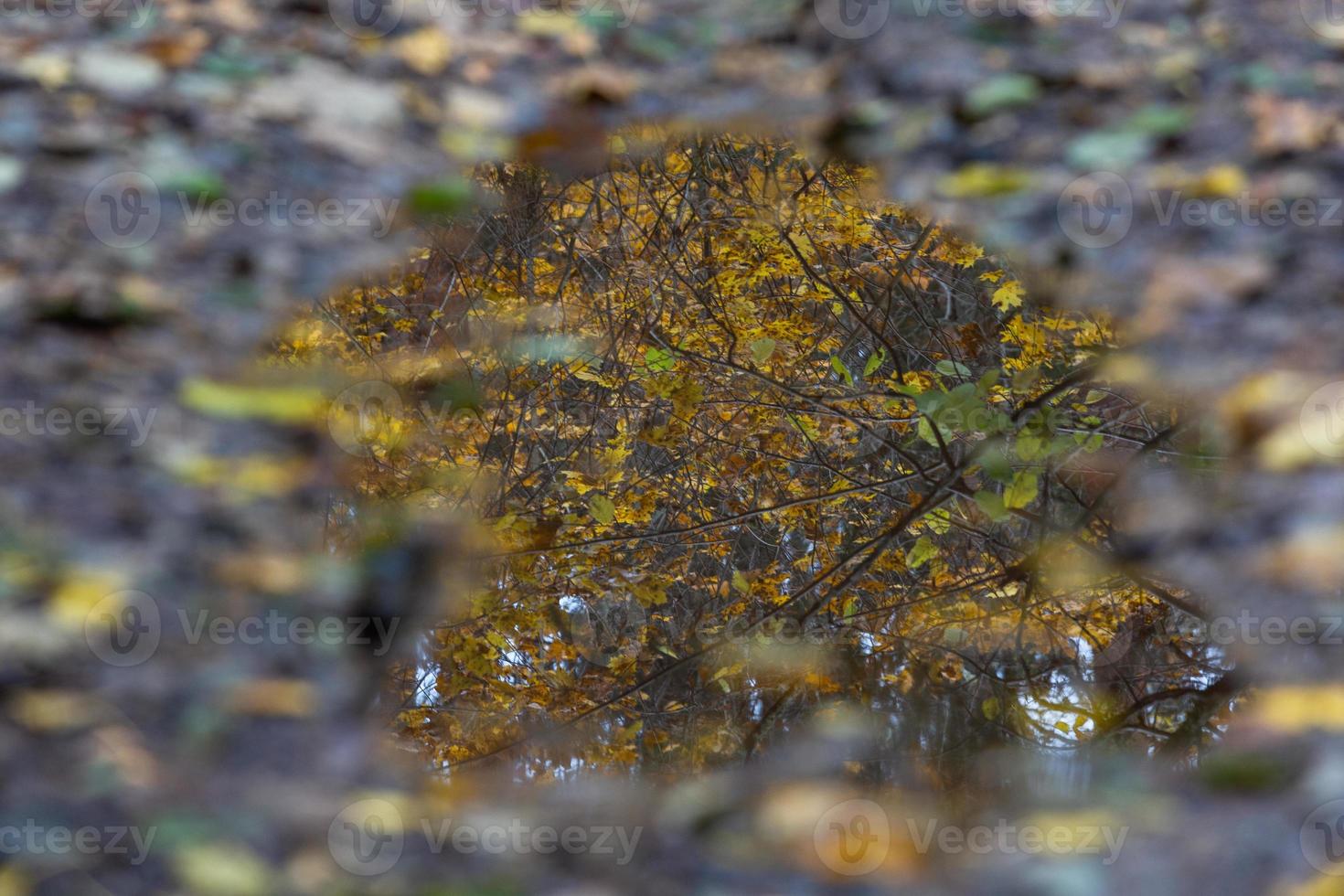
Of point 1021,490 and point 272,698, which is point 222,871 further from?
point 1021,490

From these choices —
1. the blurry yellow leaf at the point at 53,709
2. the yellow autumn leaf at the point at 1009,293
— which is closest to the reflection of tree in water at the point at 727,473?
the yellow autumn leaf at the point at 1009,293

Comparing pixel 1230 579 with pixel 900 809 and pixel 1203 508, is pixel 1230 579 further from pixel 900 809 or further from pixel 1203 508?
pixel 900 809

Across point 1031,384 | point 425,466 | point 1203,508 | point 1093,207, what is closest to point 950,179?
point 1093,207

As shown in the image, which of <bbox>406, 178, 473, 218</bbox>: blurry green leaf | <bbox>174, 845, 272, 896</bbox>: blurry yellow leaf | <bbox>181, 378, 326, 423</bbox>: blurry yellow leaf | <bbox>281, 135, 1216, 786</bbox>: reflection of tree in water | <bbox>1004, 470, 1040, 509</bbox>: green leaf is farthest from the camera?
<bbox>281, 135, 1216, 786</bbox>: reflection of tree in water

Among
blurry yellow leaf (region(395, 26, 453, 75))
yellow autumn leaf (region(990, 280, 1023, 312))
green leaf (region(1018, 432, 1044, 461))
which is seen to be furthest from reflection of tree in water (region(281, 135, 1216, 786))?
blurry yellow leaf (region(395, 26, 453, 75))

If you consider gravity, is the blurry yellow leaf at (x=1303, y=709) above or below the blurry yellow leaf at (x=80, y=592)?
above

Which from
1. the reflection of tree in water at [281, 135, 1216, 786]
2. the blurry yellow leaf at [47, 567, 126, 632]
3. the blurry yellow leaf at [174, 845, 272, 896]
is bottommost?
the reflection of tree in water at [281, 135, 1216, 786]

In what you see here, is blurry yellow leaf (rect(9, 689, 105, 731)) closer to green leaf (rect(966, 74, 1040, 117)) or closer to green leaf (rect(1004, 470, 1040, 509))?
green leaf (rect(966, 74, 1040, 117))

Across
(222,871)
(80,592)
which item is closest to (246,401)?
(80,592)

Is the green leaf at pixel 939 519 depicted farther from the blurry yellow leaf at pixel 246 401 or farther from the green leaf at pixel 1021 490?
the blurry yellow leaf at pixel 246 401

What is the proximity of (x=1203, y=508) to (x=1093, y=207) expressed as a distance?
0.35 meters

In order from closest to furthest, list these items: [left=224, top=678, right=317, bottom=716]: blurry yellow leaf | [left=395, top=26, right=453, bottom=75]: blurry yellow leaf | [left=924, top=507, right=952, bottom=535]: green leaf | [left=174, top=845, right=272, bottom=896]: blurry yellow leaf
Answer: [left=174, top=845, right=272, bottom=896]: blurry yellow leaf, [left=224, top=678, right=317, bottom=716]: blurry yellow leaf, [left=395, top=26, right=453, bottom=75]: blurry yellow leaf, [left=924, top=507, right=952, bottom=535]: green leaf

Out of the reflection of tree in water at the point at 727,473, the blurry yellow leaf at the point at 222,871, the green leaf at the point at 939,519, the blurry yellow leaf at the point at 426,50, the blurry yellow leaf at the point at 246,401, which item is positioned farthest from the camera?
the reflection of tree in water at the point at 727,473

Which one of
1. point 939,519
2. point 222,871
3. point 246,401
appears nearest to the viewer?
point 222,871
